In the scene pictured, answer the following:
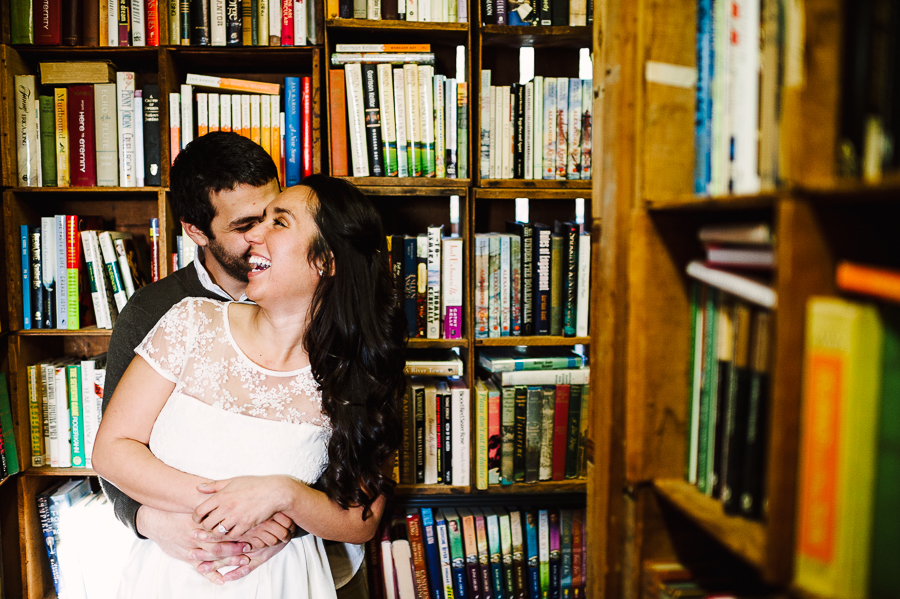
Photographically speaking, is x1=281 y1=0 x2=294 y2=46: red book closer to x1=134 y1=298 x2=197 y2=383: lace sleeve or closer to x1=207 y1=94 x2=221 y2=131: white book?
x1=207 y1=94 x2=221 y2=131: white book

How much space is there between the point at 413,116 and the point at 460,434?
3.33 feet

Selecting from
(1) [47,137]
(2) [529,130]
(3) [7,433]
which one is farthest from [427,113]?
(3) [7,433]

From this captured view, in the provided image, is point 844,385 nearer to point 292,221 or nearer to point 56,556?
point 292,221

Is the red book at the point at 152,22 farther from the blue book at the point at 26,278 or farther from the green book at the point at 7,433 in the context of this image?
the green book at the point at 7,433

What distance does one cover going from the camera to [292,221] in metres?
1.30

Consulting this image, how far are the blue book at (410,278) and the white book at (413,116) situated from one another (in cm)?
23

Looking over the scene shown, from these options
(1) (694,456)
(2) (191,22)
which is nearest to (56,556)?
(2) (191,22)

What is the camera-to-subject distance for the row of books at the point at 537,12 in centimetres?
171

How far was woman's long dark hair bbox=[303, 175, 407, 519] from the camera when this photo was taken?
130cm

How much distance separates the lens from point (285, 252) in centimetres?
127

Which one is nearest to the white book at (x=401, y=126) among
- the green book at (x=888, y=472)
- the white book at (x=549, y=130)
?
the white book at (x=549, y=130)

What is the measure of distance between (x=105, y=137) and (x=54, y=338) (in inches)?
29.7

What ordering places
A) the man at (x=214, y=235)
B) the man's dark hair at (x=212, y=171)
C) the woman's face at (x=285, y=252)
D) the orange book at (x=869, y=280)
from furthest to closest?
1. the man's dark hair at (x=212, y=171)
2. the man at (x=214, y=235)
3. the woman's face at (x=285, y=252)
4. the orange book at (x=869, y=280)

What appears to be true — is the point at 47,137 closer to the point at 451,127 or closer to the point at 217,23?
the point at 217,23
